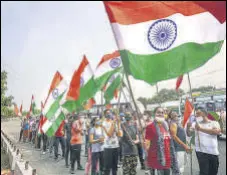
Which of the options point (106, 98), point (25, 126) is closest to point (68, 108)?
point (106, 98)

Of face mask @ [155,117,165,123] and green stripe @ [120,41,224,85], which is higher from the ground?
green stripe @ [120,41,224,85]

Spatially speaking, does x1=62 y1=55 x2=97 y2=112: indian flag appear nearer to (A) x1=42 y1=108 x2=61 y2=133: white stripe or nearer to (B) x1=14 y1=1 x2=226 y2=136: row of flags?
(A) x1=42 y1=108 x2=61 y2=133: white stripe

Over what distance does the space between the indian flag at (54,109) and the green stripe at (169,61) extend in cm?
726

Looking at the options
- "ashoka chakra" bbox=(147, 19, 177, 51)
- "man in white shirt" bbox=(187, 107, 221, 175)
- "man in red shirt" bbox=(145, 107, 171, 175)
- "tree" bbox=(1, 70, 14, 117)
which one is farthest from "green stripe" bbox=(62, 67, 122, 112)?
"tree" bbox=(1, 70, 14, 117)

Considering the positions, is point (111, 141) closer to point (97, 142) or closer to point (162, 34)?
point (97, 142)

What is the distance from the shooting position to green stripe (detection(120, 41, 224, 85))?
4105mm

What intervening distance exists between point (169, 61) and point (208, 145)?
2.93 m

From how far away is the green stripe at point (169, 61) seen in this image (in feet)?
13.5

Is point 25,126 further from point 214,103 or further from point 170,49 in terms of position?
point 170,49

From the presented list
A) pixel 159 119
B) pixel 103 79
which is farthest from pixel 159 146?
pixel 103 79

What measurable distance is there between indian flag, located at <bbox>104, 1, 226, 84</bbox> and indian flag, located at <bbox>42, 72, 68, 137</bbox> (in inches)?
286

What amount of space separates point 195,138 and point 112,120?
1905mm

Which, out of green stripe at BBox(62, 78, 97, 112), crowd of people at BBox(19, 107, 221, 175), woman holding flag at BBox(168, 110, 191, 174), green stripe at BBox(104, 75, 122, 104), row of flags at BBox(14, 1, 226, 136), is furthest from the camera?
green stripe at BBox(104, 75, 122, 104)

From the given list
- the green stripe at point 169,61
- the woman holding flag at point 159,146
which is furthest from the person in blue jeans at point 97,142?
the green stripe at point 169,61
